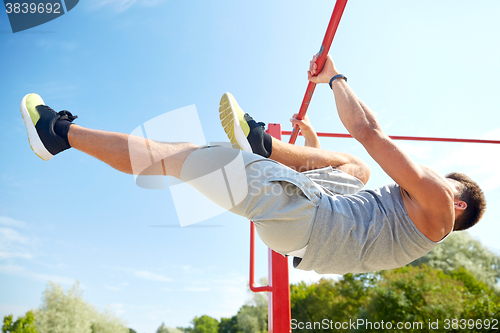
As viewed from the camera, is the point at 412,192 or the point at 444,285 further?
the point at 444,285

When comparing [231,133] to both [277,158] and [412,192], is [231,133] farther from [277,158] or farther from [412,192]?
[412,192]

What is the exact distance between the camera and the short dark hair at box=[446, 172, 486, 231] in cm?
129

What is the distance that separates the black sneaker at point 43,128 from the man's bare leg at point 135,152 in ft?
0.43

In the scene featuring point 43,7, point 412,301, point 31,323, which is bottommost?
point 31,323

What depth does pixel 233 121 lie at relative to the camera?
1334 mm

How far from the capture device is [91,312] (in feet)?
37.0

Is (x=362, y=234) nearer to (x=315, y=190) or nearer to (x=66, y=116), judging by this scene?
(x=315, y=190)

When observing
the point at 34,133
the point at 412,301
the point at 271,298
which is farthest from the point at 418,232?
the point at 412,301

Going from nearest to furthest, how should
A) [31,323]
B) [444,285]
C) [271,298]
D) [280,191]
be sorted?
[280,191] < [271,298] < [444,285] < [31,323]

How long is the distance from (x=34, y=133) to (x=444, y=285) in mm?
9322

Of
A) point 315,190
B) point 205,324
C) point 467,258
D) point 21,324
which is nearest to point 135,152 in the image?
point 315,190

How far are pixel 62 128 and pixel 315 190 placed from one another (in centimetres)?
91

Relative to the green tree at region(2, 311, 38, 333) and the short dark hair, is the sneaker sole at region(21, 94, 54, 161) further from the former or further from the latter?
the green tree at region(2, 311, 38, 333)

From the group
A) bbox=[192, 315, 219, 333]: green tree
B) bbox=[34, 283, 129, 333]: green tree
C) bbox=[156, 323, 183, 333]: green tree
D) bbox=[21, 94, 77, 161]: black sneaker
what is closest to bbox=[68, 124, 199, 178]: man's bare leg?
bbox=[21, 94, 77, 161]: black sneaker
